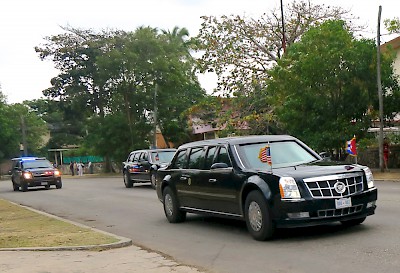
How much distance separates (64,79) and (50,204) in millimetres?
34442

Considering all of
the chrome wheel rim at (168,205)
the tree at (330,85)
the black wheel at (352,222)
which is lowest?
the black wheel at (352,222)

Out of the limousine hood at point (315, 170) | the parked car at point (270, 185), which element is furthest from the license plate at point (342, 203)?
the limousine hood at point (315, 170)

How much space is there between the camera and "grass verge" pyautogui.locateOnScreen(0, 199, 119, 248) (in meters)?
9.92

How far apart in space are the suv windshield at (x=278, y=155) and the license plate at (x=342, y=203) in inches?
48.2

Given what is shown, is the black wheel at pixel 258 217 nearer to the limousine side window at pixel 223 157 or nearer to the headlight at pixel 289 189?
the headlight at pixel 289 189

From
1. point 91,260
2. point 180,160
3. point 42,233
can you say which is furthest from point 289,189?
point 42,233

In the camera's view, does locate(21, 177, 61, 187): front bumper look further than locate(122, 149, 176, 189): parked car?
Yes

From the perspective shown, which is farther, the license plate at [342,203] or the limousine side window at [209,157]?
the limousine side window at [209,157]

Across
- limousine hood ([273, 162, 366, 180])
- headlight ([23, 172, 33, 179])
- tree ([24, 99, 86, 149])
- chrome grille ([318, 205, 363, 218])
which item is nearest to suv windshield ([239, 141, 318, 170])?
limousine hood ([273, 162, 366, 180])

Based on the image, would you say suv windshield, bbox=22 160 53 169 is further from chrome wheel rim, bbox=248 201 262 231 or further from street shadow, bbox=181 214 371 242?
chrome wheel rim, bbox=248 201 262 231

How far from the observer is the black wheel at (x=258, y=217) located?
8.81 m

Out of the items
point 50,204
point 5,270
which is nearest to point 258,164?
point 5,270

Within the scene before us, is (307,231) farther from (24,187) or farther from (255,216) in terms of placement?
(24,187)

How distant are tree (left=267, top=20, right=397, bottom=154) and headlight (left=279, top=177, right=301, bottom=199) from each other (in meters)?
17.5
